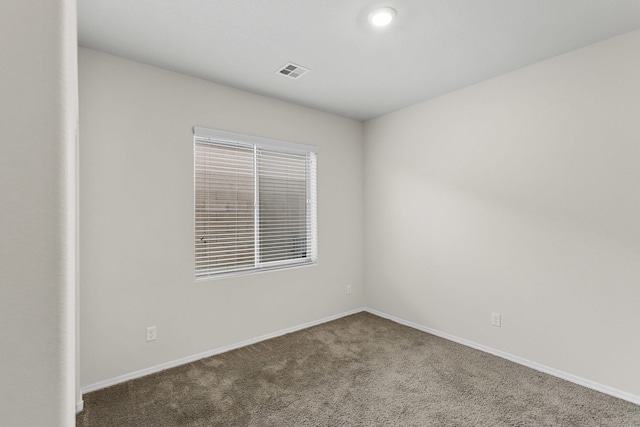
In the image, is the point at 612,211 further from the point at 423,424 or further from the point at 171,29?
the point at 171,29

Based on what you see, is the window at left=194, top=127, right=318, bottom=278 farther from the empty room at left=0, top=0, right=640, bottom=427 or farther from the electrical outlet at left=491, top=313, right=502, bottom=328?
the electrical outlet at left=491, top=313, right=502, bottom=328

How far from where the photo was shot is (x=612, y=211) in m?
2.22

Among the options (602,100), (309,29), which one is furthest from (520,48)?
(309,29)

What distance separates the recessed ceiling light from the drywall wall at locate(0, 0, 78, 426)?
189 cm

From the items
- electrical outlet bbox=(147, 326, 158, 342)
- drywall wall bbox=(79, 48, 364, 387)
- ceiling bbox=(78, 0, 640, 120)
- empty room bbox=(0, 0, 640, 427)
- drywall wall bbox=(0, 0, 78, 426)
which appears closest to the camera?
drywall wall bbox=(0, 0, 78, 426)

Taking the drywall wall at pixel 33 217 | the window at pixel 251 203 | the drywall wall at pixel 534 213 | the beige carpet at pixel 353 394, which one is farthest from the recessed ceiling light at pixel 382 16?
the beige carpet at pixel 353 394

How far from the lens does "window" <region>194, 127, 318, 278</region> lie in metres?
2.89

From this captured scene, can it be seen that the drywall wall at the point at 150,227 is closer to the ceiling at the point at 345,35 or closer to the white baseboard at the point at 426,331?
the white baseboard at the point at 426,331

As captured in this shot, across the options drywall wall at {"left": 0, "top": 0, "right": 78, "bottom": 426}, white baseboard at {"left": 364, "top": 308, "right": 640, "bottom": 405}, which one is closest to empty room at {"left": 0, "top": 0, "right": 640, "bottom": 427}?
white baseboard at {"left": 364, "top": 308, "right": 640, "bottom": 405}

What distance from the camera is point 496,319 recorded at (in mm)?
2844

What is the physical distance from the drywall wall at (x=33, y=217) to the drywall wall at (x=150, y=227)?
2232 mm

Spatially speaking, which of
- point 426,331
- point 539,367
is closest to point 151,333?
point 426,331

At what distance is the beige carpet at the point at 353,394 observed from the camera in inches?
77.2

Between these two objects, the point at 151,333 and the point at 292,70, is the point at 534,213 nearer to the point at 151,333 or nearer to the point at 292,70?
the point at 292,70
